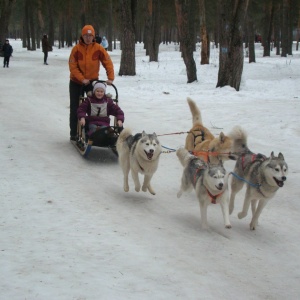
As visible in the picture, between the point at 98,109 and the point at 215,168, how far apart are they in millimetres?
3319

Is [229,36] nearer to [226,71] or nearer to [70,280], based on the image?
[226,71]

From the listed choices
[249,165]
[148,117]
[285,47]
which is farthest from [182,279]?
[285,47]

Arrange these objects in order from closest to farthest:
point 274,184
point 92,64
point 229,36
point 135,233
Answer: point 135,233
point 274,184
point 92,64
point 229,36

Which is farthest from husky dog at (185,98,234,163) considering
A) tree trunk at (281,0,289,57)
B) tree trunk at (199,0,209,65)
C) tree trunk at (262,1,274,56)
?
tree trunk at (262,1,274,56)

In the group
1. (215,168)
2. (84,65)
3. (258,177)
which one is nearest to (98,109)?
(84,65)

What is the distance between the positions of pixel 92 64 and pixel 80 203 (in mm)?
3670

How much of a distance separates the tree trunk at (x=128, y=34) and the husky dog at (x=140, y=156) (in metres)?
13.4

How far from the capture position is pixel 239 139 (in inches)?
240

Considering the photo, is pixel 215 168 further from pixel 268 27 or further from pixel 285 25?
pixel 268 27

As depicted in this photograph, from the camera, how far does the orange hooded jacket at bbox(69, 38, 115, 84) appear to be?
814cm

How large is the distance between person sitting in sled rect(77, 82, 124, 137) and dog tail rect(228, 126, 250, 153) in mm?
2236

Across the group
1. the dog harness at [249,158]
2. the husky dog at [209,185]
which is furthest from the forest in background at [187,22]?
the husky dog at [209,185]

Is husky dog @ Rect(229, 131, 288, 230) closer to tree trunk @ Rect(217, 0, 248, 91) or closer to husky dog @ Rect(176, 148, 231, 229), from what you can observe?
husky dog @ Rect(176, 148, 231, 229)

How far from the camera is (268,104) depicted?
1284cm
